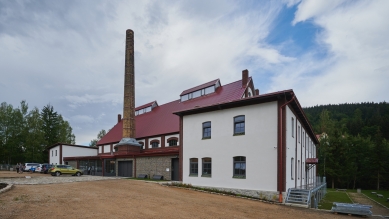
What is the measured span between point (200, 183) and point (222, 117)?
520 cm

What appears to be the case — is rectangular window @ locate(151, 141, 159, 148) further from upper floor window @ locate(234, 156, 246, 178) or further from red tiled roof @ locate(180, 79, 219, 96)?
upper floor window @ locate(234, 156, 246, 178)

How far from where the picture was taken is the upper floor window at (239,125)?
19.1m

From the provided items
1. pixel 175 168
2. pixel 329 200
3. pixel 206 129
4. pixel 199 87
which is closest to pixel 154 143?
pixel 199 87

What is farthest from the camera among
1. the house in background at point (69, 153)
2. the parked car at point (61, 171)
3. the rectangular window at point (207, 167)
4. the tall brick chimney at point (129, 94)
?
the house in background at point (69, 153)

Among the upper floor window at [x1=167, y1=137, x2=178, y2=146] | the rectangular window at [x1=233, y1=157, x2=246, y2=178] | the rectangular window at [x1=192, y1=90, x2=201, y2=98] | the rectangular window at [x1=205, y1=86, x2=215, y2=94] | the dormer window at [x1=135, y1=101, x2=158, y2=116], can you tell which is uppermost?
the rectangular window at [x1=205, y1=86, x2=215, y2=94]

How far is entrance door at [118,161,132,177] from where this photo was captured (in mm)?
32438

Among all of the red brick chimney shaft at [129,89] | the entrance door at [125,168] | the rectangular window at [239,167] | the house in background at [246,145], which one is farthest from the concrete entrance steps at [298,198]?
the red brick chimney shaft at [129,89]

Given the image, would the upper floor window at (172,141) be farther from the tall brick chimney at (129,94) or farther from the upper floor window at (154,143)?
the tall brick chimney at (129,94)

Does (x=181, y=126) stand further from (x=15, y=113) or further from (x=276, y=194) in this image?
(x=15, y=113)

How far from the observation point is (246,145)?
61.0 feet

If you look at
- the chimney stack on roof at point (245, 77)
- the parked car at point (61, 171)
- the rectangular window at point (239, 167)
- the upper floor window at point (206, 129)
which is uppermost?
the chimney stack on roof at point (245, 77)

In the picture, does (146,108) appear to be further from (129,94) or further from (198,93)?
(198,93)

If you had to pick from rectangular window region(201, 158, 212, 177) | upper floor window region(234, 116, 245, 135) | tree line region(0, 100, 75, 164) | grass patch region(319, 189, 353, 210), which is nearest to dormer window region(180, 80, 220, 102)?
rectangular window region(201, 158, 212, 177)

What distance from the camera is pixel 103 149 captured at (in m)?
45.2
